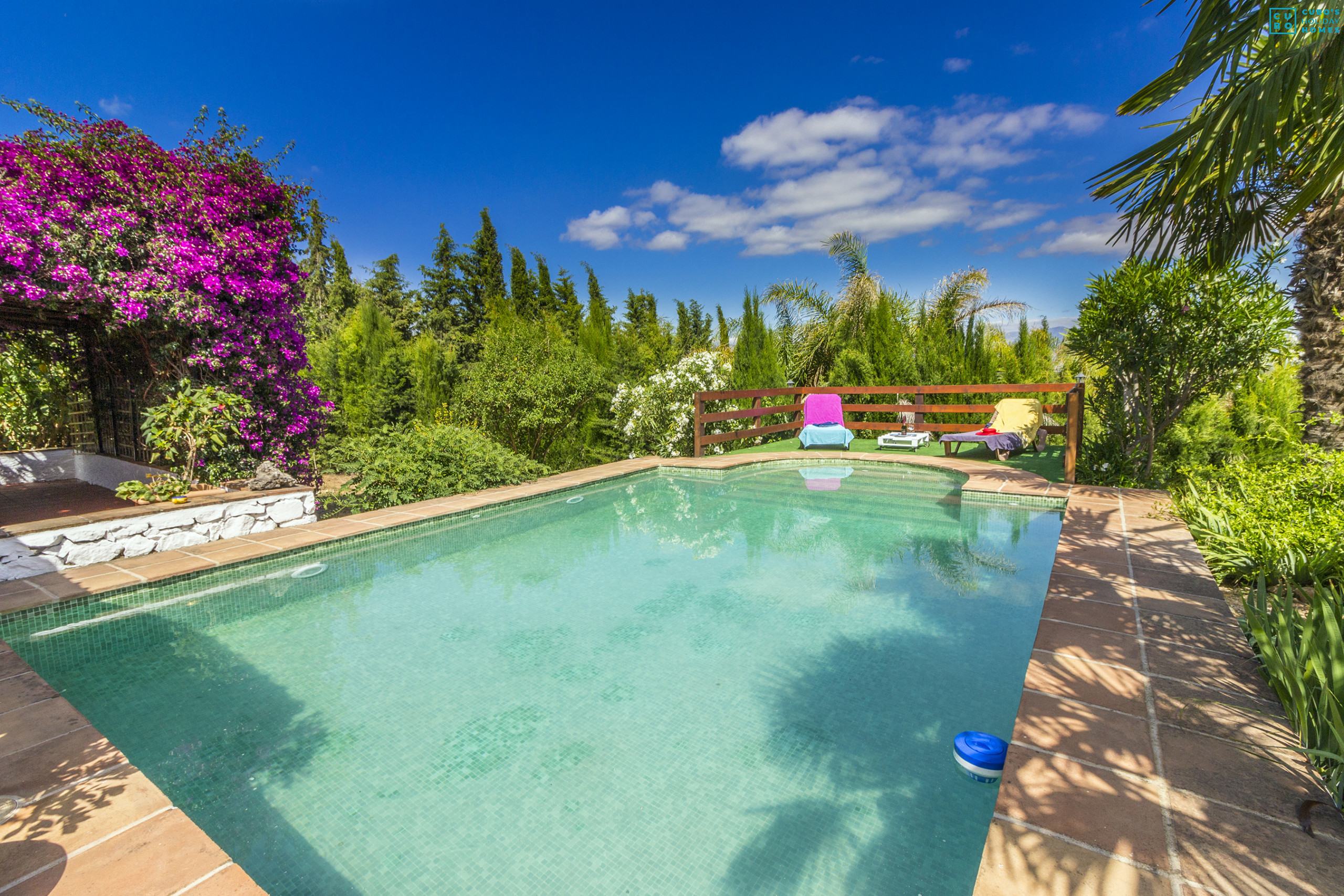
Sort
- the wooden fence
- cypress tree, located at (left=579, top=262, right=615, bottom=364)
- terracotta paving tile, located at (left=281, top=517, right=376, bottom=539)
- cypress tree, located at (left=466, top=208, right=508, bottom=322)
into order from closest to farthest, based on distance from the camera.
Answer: terracotta paving tile, located at (left=281, top=517, right=376, bottom=539), the wooden fence, cypress tree, located at (left=579, top=262, right=615, bottom=364), cypress tree, located at (left=466, top=208, right=508, bottom=322)

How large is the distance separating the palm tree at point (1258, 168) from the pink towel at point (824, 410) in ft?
18.7

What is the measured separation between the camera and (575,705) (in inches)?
110

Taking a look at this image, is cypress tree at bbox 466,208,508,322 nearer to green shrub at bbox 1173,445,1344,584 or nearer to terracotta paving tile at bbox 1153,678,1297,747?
green shrub at bbox 1173,445,1344,584

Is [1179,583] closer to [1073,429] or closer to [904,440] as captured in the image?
[1073,429]

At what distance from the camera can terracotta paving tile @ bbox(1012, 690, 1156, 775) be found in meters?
1.82

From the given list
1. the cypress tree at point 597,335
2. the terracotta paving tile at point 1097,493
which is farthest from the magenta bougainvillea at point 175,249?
the terracotta paving tile at point 1097,493

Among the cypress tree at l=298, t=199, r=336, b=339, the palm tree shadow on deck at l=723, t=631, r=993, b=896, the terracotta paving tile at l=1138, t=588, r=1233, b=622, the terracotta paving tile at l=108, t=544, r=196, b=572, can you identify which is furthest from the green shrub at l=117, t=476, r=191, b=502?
the cypress tree at l=298, t=199, r=336, b=339

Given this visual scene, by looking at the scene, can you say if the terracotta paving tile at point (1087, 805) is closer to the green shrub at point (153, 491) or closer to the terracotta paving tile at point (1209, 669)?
the terracotta paving tile at point (1209, 669)

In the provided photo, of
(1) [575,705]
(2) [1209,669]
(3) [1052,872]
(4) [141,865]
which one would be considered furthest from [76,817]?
(2) [1209,669]

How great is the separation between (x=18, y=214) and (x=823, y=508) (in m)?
7.55

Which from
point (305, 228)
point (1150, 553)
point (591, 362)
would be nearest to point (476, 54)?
point (591, 362)

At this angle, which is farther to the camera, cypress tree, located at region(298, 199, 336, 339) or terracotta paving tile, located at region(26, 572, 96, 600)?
cypress tree, located at region(298, 199, 336, 339)

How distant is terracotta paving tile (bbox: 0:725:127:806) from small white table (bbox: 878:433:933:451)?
9865 millimetres

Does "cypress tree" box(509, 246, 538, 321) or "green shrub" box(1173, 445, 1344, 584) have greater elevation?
"cypress tree" box(509, 246, 538, 321)
